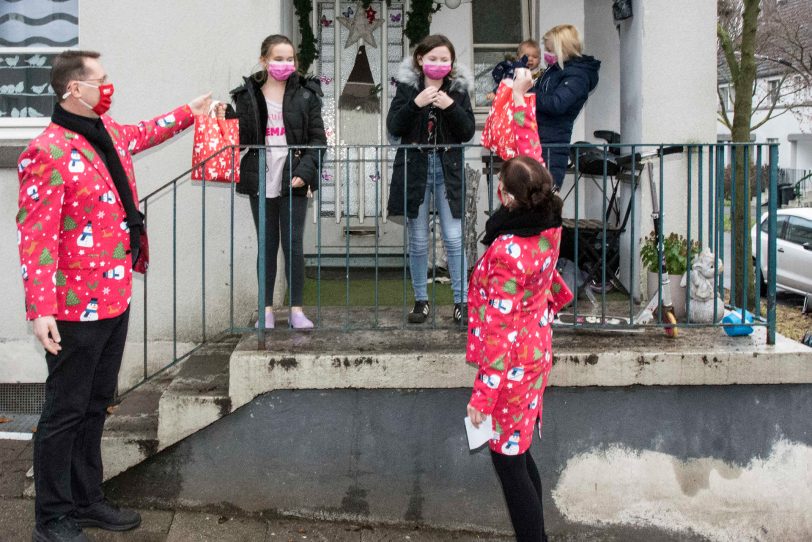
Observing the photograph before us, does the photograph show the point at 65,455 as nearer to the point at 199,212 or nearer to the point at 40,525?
the point at 40,525

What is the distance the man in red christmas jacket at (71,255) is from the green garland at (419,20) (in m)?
4.36

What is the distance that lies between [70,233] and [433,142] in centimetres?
219

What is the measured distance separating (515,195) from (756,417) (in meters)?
2.04

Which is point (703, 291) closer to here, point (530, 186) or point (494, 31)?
point (530, 186)

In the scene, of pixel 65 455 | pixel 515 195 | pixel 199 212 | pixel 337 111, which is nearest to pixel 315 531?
pixel 65 455

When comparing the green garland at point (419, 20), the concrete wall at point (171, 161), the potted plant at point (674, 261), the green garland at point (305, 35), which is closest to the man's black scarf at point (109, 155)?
the concrete wall at point (171, 161)

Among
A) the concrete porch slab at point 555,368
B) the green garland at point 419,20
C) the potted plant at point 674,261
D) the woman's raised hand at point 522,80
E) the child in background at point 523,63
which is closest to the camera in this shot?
the woman's raised hand at point 522,80

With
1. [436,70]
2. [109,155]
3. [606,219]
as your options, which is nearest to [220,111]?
[109,155]

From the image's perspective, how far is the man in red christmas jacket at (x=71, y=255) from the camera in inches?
147

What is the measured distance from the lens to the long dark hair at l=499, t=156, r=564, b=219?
3.54 metres

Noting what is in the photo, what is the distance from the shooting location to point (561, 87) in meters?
5.85

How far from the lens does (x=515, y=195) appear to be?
3564 millimetres

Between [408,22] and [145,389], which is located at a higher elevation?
[408,22]

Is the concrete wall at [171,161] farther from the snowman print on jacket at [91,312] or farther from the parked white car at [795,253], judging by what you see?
the parked white car at [795,253]
